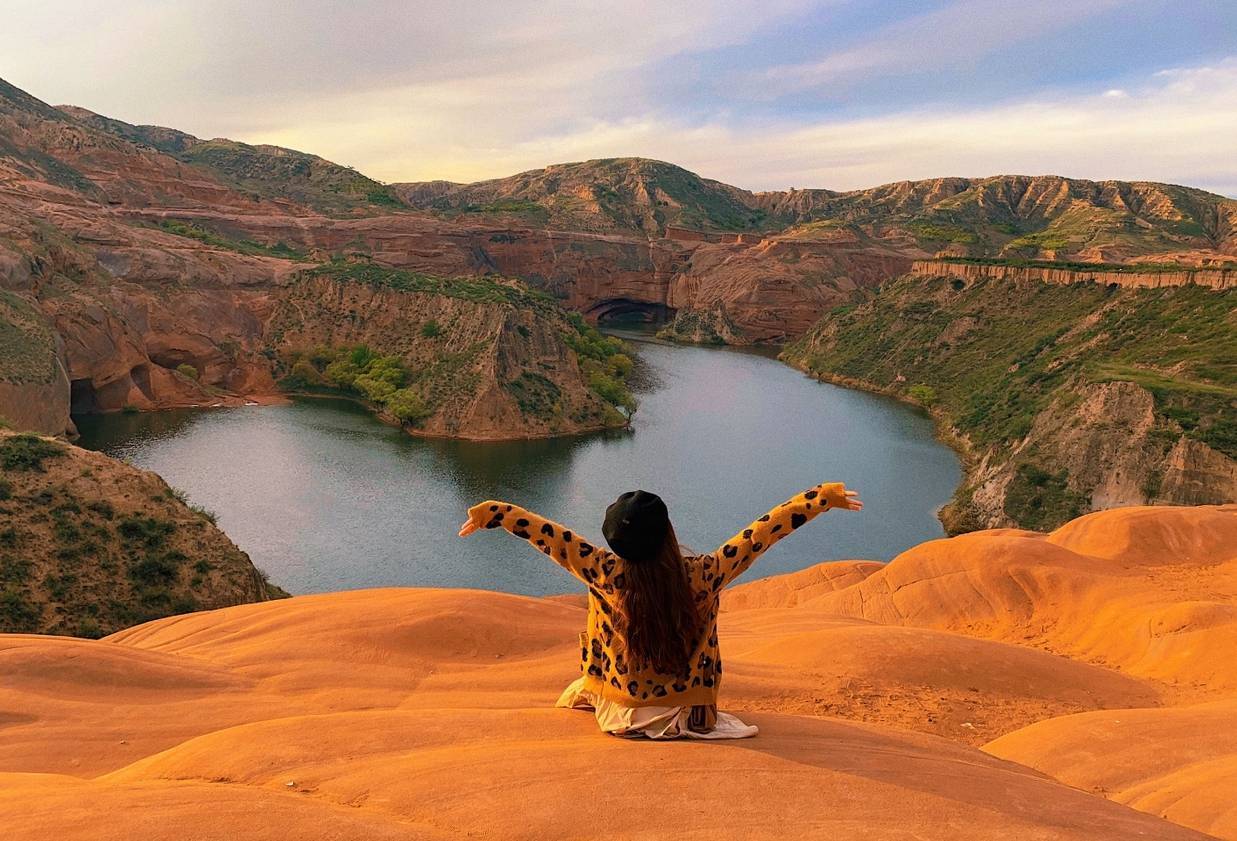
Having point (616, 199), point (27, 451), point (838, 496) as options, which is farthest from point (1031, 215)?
point (838, 496)

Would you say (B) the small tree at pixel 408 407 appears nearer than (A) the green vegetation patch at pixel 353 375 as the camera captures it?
Yes

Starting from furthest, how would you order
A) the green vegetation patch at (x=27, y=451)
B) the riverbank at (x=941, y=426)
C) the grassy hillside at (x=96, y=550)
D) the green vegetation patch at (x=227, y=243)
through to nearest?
the green vegetation patch at (x=227, y=243) < the riverbank at (x=941, y=426) < the green vegetation patch at (x=27, y=451) < the grassy hillside at (x=96, y=550)

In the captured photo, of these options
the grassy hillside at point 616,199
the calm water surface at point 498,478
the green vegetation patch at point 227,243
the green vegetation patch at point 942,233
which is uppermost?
the grassy hillside at point 616,199

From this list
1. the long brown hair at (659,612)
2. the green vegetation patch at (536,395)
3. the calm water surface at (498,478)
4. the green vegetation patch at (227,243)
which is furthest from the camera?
the green vegetation patch at (227,243)

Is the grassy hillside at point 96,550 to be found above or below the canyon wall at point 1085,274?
below

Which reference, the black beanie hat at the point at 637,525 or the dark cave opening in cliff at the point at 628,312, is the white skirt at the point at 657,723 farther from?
the dark cave opening in cliff at the point at 628,312

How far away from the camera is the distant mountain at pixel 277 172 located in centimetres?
11850

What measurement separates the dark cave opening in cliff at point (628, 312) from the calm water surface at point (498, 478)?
54.1 meters

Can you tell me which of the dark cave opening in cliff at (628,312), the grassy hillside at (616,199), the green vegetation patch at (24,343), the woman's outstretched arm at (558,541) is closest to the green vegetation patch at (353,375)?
the green vegetation patch at (24,343)

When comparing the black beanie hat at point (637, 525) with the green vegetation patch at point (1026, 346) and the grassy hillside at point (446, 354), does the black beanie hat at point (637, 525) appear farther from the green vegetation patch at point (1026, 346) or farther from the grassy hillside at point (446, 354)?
the grassy hillside at point (446, 354)

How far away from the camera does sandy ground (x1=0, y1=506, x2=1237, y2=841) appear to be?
5.44 metres

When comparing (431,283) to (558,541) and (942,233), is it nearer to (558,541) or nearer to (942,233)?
(558,541)

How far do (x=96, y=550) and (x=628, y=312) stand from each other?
10982 cm

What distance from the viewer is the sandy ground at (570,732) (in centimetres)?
544
